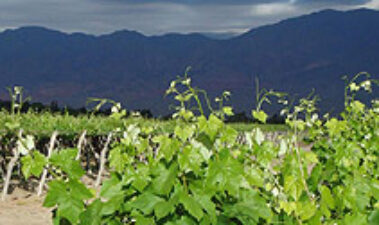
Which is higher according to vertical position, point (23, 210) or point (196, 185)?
point (196, 185)

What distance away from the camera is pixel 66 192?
8.53 ft

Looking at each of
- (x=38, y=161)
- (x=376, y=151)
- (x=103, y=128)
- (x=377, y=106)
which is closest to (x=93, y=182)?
(x=103, y=128)

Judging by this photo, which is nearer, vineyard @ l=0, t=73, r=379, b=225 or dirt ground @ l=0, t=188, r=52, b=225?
vineyard @ l=0, t=73, r=379, b=225

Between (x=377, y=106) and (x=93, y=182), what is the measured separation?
7206mm

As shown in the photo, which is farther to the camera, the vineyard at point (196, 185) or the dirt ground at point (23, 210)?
the dirt ground at point (23, 210)

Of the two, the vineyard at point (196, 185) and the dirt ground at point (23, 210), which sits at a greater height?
the vineyard at point (196, 185)

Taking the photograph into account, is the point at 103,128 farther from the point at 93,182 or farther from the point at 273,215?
the point at 273,215

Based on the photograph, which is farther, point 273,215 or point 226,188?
point 273,215

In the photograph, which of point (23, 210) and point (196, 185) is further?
point (23, 210)

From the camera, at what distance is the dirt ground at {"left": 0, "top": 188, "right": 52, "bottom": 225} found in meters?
8.48

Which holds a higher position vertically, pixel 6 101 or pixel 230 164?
pixel 230 164

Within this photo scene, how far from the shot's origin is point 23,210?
30.4 ft

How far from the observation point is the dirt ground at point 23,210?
8477 millimetres

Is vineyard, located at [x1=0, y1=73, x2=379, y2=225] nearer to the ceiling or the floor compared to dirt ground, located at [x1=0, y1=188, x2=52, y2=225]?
nearer to the ceiling
